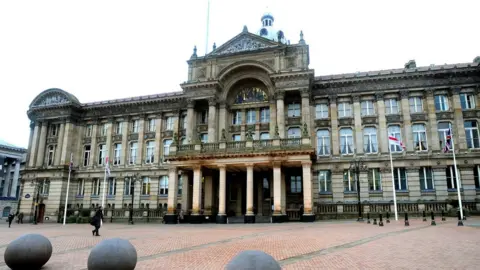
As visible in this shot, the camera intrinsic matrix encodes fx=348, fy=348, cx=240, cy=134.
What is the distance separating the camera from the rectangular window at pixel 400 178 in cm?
3534

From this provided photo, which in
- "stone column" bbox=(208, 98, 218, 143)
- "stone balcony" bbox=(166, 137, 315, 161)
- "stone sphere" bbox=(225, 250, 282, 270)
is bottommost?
"stone sphere" bbox=(225, 250, 282, 270)

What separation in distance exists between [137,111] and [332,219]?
93.7 feet

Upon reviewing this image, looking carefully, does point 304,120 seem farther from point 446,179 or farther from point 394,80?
point 446,179

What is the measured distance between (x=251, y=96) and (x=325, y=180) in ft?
41.6

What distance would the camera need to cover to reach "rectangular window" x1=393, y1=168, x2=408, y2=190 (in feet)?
116

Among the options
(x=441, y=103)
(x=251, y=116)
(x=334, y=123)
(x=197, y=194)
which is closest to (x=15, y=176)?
(x=197, y=194)

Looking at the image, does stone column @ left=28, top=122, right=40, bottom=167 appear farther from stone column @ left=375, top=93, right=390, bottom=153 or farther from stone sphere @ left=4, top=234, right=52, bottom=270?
stone sphere @ left=4, top=234, right=52, bottom=270

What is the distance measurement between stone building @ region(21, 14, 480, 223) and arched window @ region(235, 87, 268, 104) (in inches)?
4.9

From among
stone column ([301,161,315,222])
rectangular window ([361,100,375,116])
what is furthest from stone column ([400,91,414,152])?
stone column ([301,161,315,222])

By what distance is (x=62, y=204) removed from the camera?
45.4 metres

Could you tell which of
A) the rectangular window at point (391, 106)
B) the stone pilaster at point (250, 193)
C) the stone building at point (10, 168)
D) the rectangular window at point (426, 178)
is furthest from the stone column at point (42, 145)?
the rectangular window at point (426, 178)

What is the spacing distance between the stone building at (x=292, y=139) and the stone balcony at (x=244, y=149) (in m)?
0.10

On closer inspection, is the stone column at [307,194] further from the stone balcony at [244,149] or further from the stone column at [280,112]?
the stone column at [280,112]

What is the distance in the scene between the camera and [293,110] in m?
39.5
